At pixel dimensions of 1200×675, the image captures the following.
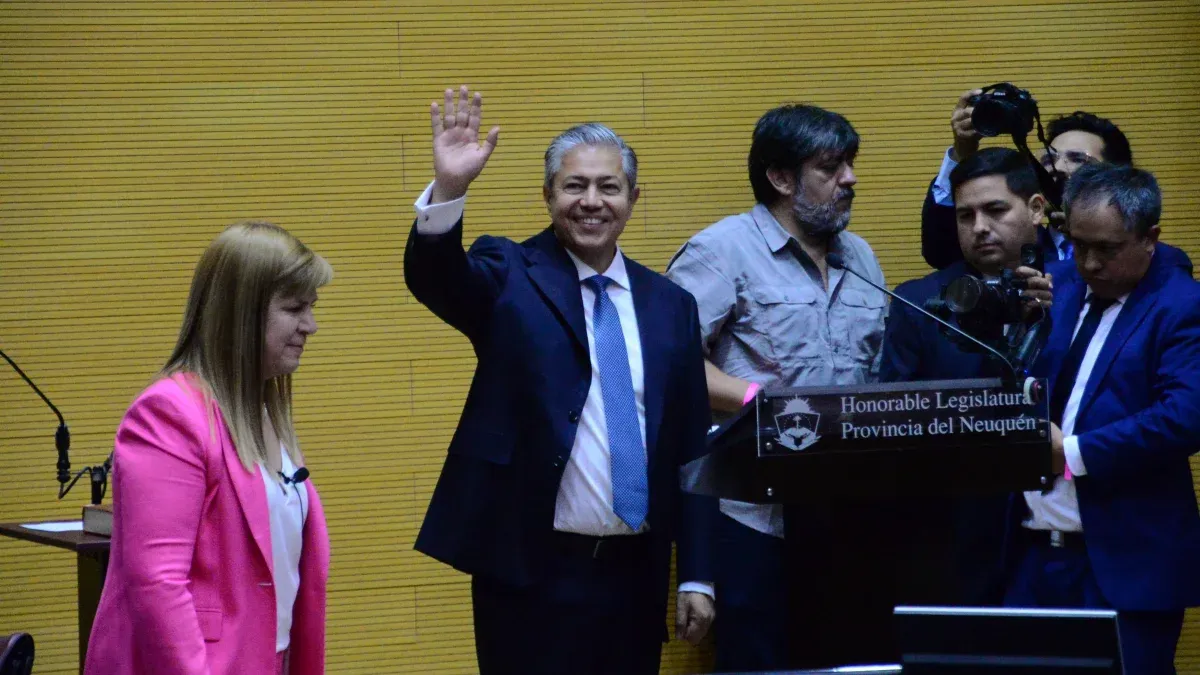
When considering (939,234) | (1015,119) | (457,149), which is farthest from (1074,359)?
(457,149)

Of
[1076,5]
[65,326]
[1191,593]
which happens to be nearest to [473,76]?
[65,326]

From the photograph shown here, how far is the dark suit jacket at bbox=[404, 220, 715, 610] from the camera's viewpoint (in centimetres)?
285

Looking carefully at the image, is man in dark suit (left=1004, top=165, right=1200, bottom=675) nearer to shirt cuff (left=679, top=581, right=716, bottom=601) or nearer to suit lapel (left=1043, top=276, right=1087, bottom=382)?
suit lapel (left=1043, top=276, right=1087, bottom=382)

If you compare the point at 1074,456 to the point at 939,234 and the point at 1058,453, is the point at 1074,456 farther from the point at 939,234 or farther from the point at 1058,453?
the point at 939,234

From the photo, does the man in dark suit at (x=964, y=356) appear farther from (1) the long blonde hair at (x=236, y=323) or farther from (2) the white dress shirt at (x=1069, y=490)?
(1) the long blonde hair at (x=236, y=323)

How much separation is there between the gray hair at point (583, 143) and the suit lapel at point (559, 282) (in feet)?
0.55

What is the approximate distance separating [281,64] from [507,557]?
192 centimetres

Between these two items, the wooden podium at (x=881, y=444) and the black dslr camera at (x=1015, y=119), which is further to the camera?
the black dslr camera at (x=1015, y=119)

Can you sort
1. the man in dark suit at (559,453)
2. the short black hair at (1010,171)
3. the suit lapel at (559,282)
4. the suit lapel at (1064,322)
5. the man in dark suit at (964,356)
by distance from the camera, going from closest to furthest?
the man in dark suit at (559,453) < the suit lapel at (559,282) < the suit lapel at (1064,322) < the man in dark suit at (964,356) < the short black hair at (1010,171)

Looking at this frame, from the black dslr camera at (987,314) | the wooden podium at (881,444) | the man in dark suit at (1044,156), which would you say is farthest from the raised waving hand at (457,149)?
the man in dark suit at (1044,156)

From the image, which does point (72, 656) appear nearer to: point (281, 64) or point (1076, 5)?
point (281, 64)

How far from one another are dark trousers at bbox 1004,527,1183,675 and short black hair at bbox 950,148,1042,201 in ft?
2.89

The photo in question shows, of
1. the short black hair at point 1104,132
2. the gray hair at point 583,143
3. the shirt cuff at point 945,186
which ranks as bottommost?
the gray hair at point 583,143

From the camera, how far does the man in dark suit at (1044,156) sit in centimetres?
381
